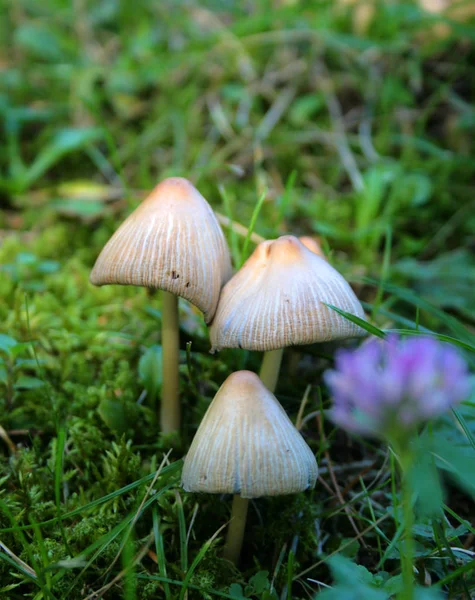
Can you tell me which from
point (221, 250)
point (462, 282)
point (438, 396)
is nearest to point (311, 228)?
point (462, 282)

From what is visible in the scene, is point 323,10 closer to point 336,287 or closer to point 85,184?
point 85,184

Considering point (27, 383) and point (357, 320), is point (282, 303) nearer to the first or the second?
point (357, 320)

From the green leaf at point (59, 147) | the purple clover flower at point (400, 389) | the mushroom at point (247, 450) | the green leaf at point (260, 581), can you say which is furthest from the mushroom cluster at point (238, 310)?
the green leaf at point (59, 147)

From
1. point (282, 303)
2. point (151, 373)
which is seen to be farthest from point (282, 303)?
point (151, 373)

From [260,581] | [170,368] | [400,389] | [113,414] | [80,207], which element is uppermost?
[80,207]

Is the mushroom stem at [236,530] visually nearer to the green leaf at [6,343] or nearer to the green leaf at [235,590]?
the green leaf at [235,590]

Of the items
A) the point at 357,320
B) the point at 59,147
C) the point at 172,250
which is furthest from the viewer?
the point at 59,147
